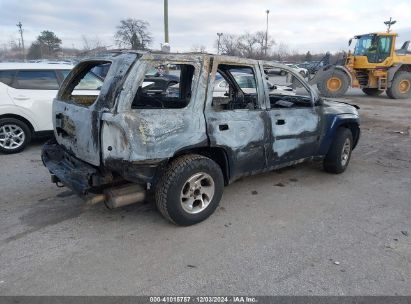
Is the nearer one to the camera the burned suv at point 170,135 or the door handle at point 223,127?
the burned suv at point 170,135

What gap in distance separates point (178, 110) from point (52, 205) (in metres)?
2.06

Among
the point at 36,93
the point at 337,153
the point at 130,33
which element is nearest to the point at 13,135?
the point at 36,93

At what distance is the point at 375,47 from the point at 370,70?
3.51ft

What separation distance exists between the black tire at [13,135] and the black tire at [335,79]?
13.7m

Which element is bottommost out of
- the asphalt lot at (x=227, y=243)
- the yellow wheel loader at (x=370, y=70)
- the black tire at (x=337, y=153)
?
the asphalt lot at (x=227, y=243)

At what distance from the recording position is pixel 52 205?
434 cm

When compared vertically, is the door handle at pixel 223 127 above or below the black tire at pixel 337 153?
above

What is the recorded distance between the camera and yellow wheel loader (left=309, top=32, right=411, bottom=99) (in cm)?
1672

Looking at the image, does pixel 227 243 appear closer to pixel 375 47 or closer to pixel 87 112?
pixel 87 112

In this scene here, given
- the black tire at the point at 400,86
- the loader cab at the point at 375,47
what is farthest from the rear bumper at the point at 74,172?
the black tire at the point at 400,86

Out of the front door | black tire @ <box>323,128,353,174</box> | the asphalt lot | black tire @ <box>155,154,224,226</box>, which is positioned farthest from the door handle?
black tire @ <box>323,128,353,174</box>

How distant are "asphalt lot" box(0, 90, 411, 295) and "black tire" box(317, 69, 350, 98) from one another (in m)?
12.3

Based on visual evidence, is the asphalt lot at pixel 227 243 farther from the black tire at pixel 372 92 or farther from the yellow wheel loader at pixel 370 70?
the black tire at pixel 372 92

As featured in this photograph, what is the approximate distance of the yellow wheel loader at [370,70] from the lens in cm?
1672
